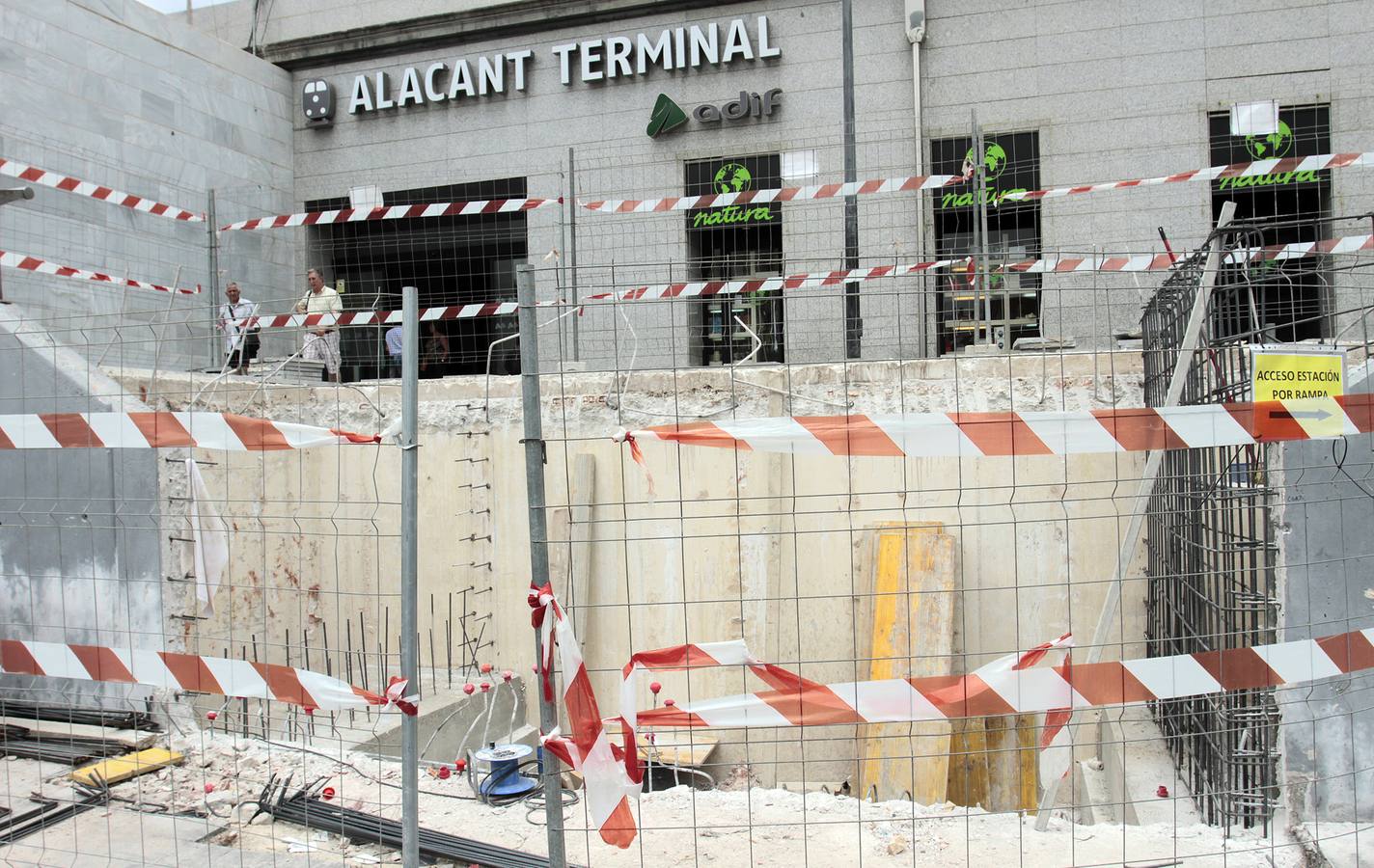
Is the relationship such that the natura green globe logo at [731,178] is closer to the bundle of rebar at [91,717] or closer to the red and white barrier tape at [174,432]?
the bundle of rebar at [91,717]

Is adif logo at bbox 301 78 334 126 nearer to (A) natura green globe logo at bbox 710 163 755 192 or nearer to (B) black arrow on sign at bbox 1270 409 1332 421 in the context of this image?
(A) natura green globe logo at bbox 710 163 755 192

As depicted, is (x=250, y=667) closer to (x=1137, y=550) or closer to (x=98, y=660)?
(x=98, y=660)

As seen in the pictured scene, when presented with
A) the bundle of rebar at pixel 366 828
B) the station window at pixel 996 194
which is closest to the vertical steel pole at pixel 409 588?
the bundle of rebar at pixel 366 828

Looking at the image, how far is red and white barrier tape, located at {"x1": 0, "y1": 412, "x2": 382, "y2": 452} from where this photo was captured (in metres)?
4.26

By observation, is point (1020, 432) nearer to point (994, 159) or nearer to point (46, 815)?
point (46, 815)

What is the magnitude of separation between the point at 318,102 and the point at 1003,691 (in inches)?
578

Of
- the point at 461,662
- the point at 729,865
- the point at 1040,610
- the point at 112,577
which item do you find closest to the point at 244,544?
the point at 112,577

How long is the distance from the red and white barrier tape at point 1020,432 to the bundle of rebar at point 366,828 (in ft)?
6.98

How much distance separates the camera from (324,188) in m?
15.5

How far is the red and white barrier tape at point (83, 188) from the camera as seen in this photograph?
10.5m

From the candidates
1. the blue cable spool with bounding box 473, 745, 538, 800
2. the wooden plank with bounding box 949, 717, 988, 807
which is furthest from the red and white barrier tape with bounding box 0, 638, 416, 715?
the wooden plank with bounding box 949, 717, 988, 807

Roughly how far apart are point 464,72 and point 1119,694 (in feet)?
44.2

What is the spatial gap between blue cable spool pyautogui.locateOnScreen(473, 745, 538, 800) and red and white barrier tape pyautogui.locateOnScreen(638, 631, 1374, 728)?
1.82m

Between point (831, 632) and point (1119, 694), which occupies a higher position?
point (1119, 694)
